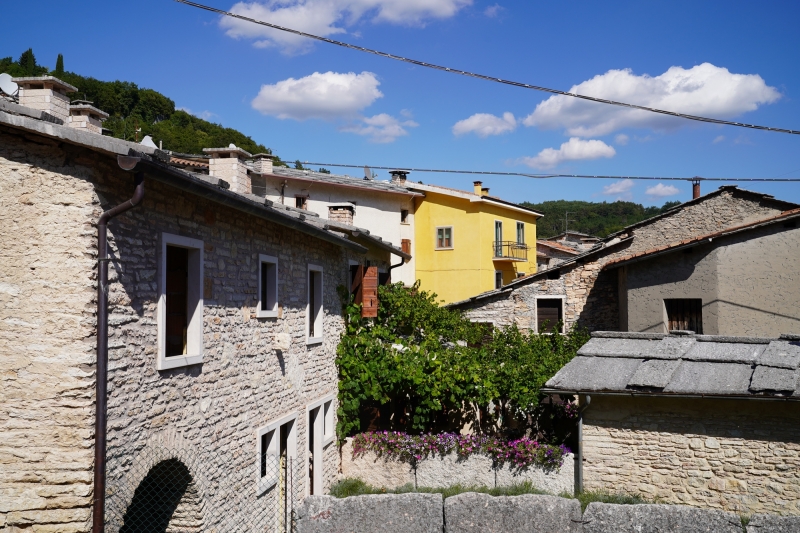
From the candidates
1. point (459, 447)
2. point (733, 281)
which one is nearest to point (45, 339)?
point (459, 447)

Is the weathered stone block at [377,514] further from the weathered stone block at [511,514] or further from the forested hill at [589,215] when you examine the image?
the forested hill at [589,215]

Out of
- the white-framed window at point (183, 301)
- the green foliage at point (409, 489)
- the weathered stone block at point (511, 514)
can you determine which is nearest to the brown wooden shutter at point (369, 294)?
the green foliage at point (409, 489)

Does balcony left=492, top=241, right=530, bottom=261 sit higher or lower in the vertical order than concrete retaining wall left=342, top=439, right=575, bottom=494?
higher

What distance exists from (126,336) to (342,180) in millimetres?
25296

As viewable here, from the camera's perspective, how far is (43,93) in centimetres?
659

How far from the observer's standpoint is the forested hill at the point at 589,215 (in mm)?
63938

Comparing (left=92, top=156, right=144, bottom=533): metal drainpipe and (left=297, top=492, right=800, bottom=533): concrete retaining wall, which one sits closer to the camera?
(left=92, top=156, right=144, bottom=533): metal drainpipe

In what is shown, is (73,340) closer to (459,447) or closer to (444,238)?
(459,447)

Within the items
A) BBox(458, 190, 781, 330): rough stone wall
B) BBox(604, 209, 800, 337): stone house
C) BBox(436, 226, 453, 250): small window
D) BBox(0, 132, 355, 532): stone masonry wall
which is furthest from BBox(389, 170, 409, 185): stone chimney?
BBox(0, 132, 355, 532): stone masonry wall

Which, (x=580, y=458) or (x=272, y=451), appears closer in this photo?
(x=272, y=451)

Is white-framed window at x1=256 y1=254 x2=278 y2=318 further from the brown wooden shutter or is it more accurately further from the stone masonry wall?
the brown wooden shutter

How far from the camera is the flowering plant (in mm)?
11961

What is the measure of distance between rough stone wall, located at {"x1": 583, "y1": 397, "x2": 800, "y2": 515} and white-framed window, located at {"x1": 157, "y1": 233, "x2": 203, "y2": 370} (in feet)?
22.1

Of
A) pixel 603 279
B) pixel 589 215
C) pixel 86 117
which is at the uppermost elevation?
pixel 589 215
